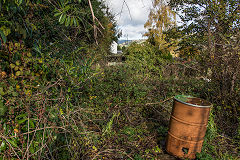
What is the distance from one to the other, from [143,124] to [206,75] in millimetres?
2355

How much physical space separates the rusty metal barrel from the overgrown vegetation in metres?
0.22

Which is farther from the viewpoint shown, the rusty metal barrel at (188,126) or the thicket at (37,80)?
the rusty metal barrel at (188,126)

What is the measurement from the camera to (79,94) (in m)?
3.65

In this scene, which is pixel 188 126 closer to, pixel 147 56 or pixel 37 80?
pixel 37 80

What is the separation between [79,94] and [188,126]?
2.23 m

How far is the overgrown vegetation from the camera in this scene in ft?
7.46

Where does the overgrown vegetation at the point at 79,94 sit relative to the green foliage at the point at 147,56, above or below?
below

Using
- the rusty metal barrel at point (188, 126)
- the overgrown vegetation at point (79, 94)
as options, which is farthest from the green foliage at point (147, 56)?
the rusty metal barrel at point (188, 126)

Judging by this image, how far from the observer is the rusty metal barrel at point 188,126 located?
9.68 feet

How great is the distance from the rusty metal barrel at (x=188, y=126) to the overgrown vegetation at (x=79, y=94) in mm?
219

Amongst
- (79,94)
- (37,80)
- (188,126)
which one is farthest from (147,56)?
(37,80)

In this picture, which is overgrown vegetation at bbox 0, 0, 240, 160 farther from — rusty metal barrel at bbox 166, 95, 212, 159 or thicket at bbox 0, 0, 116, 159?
rusty metal barrel at bbox 166, 95, 212, 159

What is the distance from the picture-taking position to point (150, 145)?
3541mm

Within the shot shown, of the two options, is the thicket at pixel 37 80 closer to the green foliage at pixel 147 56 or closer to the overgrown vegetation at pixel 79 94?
the overgrown vegetation at pixel 79 94
